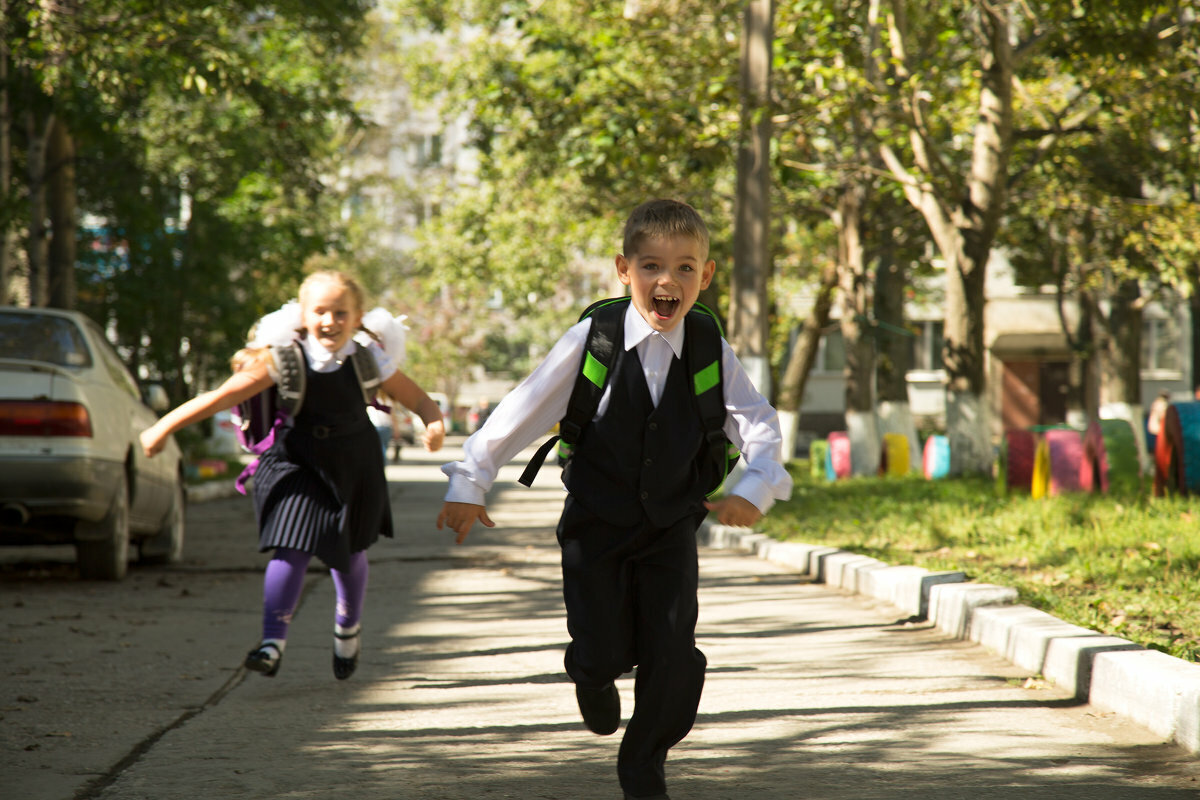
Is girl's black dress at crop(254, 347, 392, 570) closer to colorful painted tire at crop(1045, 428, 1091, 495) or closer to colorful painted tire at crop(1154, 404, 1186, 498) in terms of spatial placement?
colorful painted tire at crop(1154, 404, 1186, 498)

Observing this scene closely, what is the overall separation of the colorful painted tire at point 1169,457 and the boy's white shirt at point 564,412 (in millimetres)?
8836

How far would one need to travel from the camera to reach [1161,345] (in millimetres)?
45906

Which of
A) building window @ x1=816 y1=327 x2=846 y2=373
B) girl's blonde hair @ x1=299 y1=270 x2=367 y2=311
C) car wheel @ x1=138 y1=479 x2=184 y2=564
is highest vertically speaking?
building window @ x1=816 y1=327 x2=846 y2=373

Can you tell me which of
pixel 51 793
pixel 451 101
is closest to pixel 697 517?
pixel 51 793

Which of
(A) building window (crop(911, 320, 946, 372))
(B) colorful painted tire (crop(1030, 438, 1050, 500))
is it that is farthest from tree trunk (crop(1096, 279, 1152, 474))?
(B) colorful painted tire (crop(1030, 438, 1050, 500))

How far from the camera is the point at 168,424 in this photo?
4.96 m

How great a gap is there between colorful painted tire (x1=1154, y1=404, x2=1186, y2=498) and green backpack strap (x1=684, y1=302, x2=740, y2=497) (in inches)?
350

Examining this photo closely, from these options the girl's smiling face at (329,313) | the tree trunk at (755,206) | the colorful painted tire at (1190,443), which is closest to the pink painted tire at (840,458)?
the tree trunk at (755,206)

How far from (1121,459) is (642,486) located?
10.5 metres

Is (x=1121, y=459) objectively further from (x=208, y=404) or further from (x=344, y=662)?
(x=208, y=404)

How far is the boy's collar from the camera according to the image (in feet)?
12.4

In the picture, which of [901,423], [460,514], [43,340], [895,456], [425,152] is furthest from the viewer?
[425,152]

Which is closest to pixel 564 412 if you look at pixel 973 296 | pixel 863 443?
pixel 973 296

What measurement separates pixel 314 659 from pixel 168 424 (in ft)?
6.05
